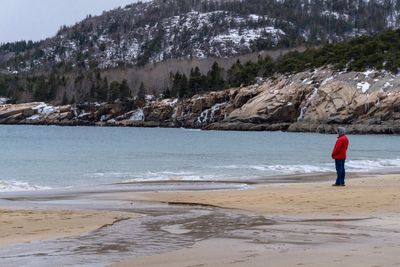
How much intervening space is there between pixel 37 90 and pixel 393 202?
168680 millimetres

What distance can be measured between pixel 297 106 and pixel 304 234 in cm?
9643

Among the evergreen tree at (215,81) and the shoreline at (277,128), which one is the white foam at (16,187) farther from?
the evergreen tree at (215,81)

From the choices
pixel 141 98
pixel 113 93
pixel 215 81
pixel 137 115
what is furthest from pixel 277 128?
pixel 113 93

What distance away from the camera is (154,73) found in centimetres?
18075

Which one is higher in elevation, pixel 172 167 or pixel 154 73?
pixel 154 73

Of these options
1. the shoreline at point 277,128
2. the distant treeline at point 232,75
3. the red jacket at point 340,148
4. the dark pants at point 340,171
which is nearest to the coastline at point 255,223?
the dark pants at point 340,171

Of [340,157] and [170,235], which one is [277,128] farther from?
[170,235]

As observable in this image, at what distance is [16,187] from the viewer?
2294 cm

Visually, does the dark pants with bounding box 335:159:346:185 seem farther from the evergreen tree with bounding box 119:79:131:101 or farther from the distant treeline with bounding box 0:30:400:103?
the evergreen tree with bounding box 119:79:131:101

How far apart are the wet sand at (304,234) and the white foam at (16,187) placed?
6066mm

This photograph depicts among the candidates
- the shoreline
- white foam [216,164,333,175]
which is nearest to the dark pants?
white foam [216,164,333,175]

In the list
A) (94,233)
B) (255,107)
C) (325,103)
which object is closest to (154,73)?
(255,107)

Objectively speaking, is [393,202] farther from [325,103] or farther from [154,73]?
[154,73]

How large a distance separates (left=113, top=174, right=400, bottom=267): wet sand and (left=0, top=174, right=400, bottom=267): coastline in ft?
0.04
